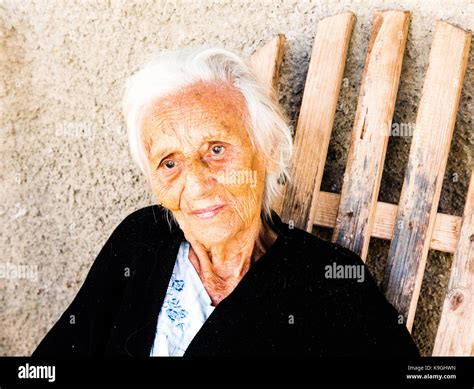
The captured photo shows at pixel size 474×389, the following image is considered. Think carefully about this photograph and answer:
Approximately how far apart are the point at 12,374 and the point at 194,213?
674 millimetres

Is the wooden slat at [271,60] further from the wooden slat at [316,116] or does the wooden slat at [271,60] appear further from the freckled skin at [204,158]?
the freckled skin at [204,158]

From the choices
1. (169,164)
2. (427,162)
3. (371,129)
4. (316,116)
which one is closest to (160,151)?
(169,164)

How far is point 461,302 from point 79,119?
1342 mm

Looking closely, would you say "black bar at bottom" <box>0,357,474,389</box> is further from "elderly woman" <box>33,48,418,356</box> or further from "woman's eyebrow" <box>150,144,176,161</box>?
"woman's eyebrow" <box>150,144,176,161</box>

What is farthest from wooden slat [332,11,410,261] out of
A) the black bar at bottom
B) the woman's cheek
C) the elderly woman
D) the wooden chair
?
the woman's cheek

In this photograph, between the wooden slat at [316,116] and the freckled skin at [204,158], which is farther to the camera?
the wooden slat at [316,116]

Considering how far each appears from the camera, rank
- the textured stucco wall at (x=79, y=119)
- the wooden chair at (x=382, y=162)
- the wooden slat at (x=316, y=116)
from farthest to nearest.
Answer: the textured stucco wall at (x=79, y=119) < the wooden slat at (x=316, y=116) < the wooden chair at (x=382, y=162)

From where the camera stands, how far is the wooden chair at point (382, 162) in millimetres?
1976

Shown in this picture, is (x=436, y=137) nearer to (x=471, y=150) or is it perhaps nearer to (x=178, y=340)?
(x=471, y=150)

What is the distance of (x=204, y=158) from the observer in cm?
189

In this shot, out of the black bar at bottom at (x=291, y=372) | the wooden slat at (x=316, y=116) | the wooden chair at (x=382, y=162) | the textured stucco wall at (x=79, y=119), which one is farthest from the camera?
the textured stucco wall at (x=79, y=119)

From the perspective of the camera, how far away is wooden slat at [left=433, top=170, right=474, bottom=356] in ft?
6.38

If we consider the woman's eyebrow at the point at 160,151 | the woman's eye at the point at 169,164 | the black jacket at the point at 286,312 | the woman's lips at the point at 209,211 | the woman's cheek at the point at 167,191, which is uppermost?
the woman's eyebrow at the point at 160,151

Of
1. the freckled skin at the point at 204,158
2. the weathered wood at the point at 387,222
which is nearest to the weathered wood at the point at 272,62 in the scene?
the weathered wood at the point at 387,222
